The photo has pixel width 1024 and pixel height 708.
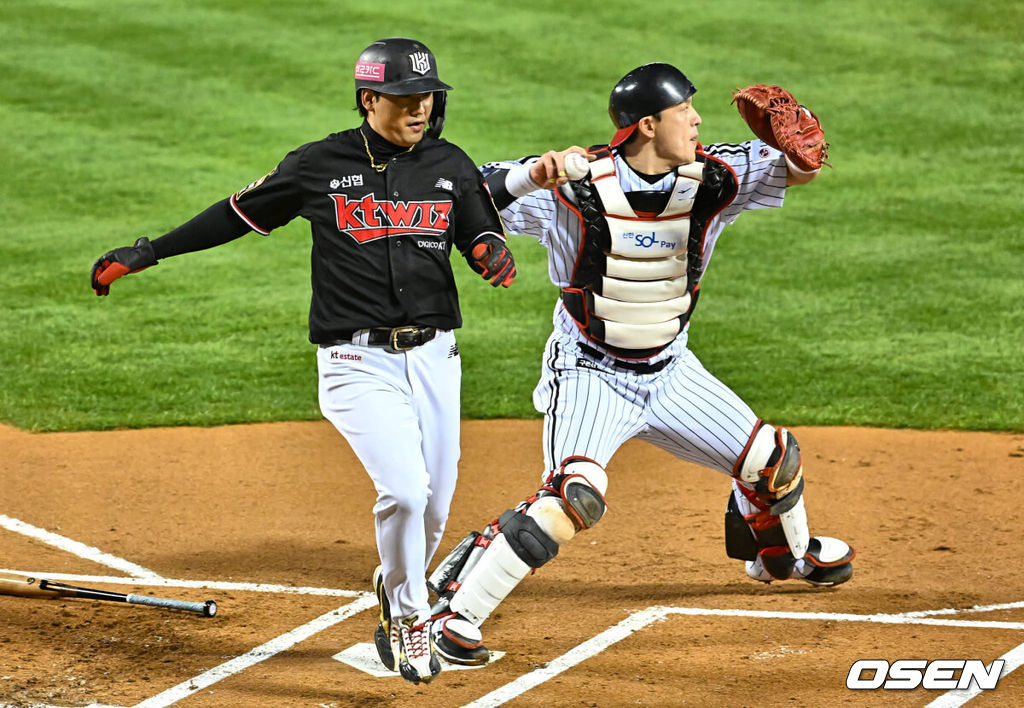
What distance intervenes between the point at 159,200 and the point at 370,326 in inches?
342

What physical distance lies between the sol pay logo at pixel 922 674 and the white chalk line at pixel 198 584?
2.08 meters

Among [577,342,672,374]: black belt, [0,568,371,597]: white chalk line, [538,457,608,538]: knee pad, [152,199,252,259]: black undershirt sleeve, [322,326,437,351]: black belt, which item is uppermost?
[152,199,252,259]: black undershirt sleeve

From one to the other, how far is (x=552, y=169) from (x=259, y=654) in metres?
2.12

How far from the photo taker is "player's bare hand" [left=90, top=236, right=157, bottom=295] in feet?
16.5

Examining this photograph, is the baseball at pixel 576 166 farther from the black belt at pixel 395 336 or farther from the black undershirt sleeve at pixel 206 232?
the black undershirt sleeve at pixel 206 232

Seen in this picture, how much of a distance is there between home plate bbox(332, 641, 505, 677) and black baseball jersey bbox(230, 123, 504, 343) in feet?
3.98

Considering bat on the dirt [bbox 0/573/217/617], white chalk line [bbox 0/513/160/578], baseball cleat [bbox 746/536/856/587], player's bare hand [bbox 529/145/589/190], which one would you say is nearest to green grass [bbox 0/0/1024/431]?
white chalk line [bbox 0/513/160/578]

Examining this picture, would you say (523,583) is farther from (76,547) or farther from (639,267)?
(76,547)

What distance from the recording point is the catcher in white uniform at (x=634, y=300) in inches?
197

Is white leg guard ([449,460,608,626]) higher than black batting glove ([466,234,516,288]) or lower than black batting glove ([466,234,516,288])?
lower

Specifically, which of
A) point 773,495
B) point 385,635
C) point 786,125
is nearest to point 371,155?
point 786,125

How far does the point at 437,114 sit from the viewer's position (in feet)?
16.5

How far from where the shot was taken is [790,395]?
8492 millimetres

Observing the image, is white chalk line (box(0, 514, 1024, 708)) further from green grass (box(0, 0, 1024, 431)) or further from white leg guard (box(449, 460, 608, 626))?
green grass (box(0, 0, 1024, 431))
